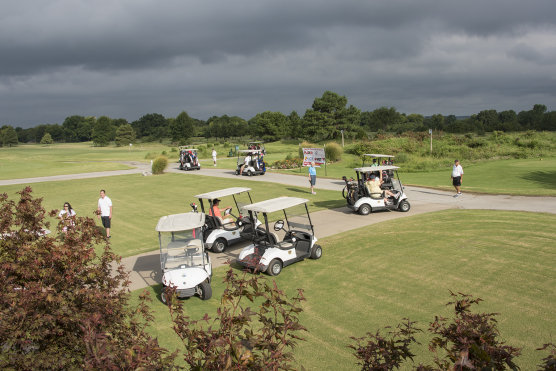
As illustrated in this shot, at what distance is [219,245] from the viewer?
11758 millimetres

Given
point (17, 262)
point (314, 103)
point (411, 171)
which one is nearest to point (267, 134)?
point (314, 103)

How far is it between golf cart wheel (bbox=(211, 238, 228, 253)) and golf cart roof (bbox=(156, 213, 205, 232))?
233cm

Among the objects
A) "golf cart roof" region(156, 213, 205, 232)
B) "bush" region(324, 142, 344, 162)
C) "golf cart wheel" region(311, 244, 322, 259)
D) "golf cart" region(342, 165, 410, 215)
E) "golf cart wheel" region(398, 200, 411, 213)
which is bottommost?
"golf cart wheel" region(311, 244, 322, 259)

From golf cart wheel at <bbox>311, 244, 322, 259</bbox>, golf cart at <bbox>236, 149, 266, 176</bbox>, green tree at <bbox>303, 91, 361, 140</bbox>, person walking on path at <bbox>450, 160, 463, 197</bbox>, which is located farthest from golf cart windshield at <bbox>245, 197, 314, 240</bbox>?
green tree at <bbox>303, 91, 361, 140</bbox>

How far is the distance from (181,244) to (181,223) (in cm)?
62

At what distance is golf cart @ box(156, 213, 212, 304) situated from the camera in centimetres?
826

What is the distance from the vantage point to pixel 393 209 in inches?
655

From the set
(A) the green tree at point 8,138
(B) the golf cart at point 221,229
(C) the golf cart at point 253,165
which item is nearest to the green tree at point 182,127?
(A) the green tree at point 8,138

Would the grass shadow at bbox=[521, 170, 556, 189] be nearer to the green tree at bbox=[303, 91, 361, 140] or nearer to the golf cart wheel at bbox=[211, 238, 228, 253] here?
the golf cart wheel at bbox=[211, 238, 228, 253]

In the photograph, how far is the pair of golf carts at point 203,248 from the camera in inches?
328

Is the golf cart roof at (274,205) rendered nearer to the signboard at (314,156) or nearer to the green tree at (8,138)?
the signboard at (314,156)

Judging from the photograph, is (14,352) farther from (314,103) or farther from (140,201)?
(314,103)

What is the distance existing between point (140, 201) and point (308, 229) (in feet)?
44.2

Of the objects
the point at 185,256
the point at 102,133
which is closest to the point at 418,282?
the point at 185,256
